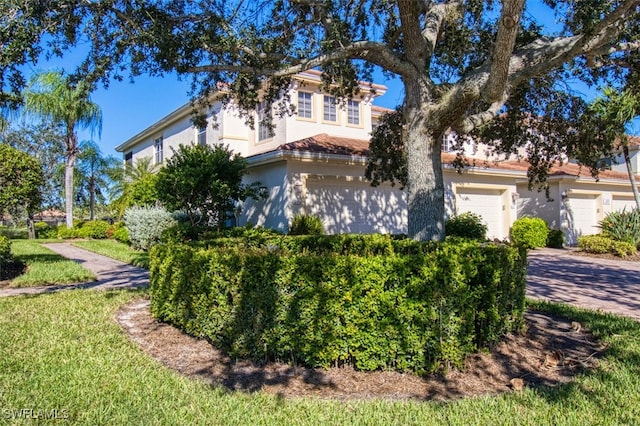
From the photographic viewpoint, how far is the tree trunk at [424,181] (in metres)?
7.36

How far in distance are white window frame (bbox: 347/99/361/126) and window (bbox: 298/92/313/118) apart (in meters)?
1.86

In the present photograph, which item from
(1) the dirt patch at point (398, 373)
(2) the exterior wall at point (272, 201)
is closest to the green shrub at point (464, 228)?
(2) the exterior wall at point (272, 201)

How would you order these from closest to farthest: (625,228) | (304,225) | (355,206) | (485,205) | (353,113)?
(304,225)
(355,206)
(625,228)
(353,113)
(485,205)

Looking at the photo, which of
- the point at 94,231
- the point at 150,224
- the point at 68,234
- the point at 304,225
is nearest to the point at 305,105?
the point at 304,225

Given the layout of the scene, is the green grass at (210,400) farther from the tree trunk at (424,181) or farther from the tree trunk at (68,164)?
the tree trunk at (68,164)

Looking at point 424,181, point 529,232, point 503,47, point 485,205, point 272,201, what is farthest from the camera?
point 485,205

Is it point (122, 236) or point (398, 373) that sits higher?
point (122, 236)

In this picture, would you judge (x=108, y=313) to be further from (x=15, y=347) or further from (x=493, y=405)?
(x=493, y=405)

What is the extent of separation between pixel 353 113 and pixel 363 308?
14447mm

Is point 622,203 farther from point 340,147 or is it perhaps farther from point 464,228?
point 340,147

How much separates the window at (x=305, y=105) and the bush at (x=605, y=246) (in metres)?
11.7

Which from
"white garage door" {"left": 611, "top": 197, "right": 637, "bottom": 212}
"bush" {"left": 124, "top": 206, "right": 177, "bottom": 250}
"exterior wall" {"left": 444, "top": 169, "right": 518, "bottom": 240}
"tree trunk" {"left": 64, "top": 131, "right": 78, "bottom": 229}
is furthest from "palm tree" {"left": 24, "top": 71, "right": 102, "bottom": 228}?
"white garage door" {"left": 611, "top": 197, "right": 637, "bottom": 212}

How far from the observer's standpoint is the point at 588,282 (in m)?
9.89

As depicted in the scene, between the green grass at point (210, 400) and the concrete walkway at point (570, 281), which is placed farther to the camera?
the concrete walkway at point (570, 281)
